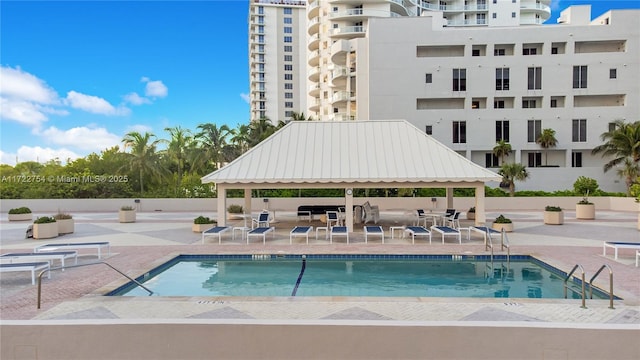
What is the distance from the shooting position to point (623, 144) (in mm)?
33375

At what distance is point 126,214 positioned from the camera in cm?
2028

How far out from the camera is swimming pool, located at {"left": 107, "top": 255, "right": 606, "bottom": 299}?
8.76 metres

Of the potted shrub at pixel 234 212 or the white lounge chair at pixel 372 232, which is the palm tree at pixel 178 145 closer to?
the potted shrub at pixel 234 212

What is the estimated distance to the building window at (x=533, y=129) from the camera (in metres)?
39.4

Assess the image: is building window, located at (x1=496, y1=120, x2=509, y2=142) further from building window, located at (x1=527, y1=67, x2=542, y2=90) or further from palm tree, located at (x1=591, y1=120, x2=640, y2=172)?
palm tree, located at (x1=591, y1=120, x2=640, y2=172)

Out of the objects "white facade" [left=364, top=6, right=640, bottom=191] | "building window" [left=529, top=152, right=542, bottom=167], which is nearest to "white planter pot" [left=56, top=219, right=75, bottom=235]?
"white facade" [left=364, top=6, right=640, bottom=191]

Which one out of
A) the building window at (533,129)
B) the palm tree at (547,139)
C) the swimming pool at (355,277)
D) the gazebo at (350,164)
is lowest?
the swimming pool at (355,277)

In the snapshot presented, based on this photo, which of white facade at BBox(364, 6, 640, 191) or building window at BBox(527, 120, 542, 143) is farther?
building window at BBox(527, 120, 542, 143)

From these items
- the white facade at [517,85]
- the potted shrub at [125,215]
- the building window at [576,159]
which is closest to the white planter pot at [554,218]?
the potted shrub at [125,215]

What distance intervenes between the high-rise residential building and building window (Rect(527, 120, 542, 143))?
0.09 metres

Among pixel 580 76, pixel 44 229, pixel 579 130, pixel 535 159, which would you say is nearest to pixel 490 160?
pixel 535 159

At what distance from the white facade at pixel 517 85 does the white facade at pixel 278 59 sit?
42.4 metres

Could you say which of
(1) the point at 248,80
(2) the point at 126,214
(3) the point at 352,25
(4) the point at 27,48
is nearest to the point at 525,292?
(2) the point at 126,214

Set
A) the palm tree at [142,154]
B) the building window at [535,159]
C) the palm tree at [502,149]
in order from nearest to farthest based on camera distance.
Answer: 1. the palm tree at [142,154]
2. the palm tree at [502,149]
3. the building window at [535,159]
